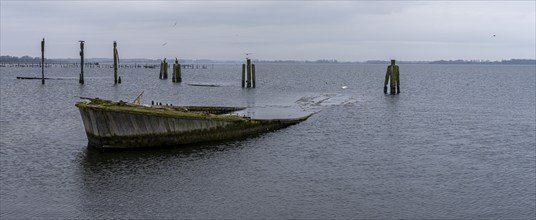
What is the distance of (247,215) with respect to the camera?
1805cm

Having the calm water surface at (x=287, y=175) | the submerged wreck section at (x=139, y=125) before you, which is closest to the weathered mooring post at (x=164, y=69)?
the calm water surface at (x=287, y=175)

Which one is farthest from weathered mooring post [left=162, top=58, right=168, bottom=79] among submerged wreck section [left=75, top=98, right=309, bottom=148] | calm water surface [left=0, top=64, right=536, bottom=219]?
submerged wreck section [left=75, top=98, right=309, bottom=148]

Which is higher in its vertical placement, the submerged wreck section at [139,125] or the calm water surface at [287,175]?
the submerged wreck section at [139,125]

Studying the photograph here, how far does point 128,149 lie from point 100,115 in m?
2.40

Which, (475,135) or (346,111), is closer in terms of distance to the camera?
(475,135)

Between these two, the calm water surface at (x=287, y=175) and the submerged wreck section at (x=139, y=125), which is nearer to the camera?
the calm water surface at (x=287, y=175)

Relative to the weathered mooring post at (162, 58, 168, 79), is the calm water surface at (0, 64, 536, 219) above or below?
below

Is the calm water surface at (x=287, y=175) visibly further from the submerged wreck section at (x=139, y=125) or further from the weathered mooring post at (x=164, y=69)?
the weathered mooring post at (x=164, y=69)

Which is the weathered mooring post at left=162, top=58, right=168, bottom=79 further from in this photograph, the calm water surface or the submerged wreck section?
the submerged wreck section

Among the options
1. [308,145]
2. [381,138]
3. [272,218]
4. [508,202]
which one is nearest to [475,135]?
[381,138]

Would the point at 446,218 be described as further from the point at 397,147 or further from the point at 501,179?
the point at 397,147

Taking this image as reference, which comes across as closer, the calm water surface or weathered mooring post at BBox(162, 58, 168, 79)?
the calm water surface

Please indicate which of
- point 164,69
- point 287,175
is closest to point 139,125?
point 287,175

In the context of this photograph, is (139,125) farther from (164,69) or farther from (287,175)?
(164,69)
